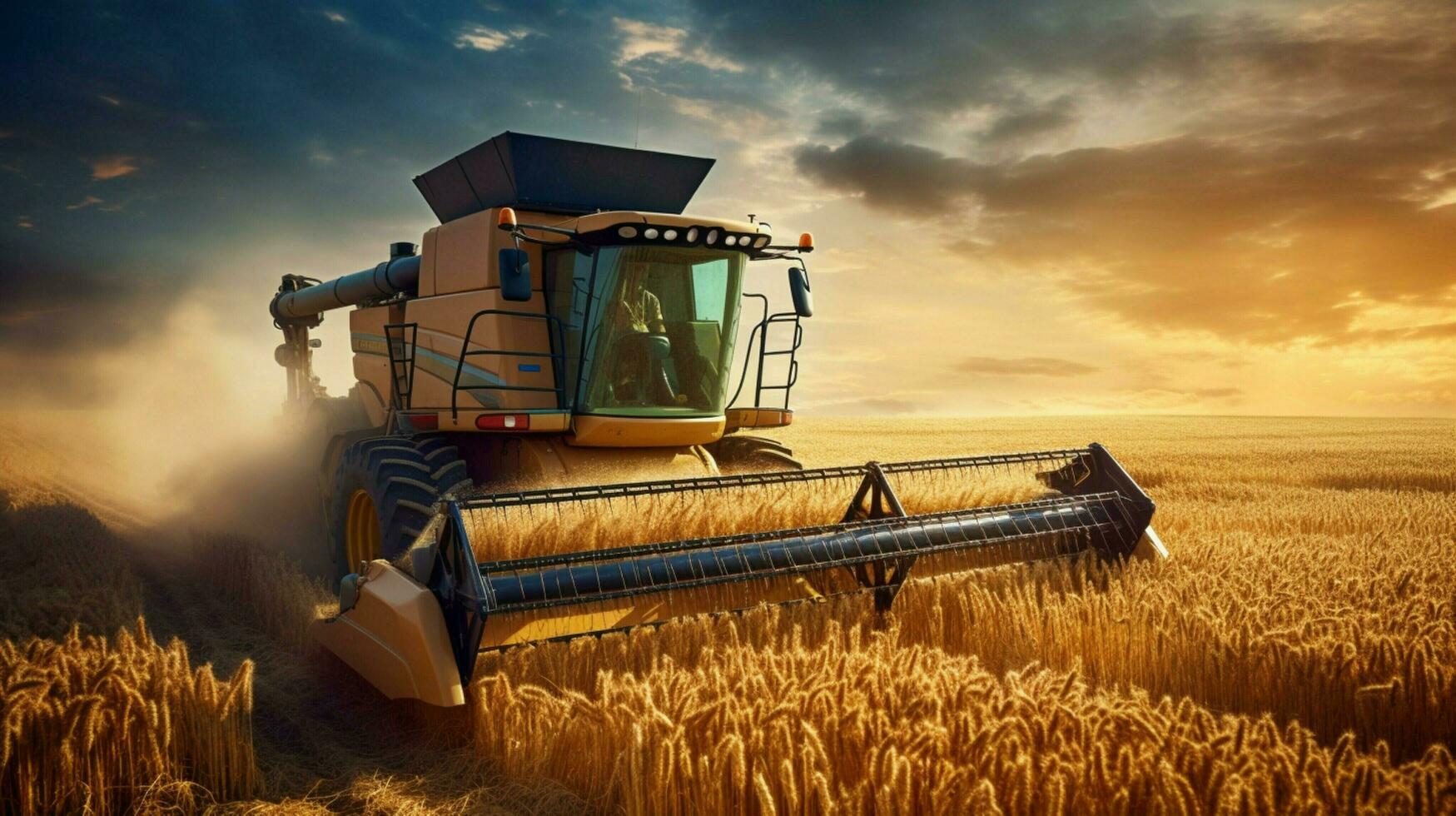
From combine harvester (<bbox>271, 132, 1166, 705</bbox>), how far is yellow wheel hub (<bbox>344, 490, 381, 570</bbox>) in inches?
0.7

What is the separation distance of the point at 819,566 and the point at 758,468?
2.66 meters

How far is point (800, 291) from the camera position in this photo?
6.80 meters

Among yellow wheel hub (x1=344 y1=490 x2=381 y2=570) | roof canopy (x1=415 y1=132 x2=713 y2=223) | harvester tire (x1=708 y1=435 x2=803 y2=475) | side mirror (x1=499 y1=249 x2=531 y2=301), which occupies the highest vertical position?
roof canopy (x1=415 y1=132 x2=713 y2=223)

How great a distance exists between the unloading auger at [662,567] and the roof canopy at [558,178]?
305 centimetres

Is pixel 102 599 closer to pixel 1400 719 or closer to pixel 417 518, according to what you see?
pixel 417 518

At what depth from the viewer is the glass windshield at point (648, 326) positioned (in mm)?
6062

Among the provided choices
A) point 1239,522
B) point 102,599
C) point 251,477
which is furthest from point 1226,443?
point 102,599

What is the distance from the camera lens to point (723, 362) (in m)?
6.65

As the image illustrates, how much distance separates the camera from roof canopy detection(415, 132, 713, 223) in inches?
275

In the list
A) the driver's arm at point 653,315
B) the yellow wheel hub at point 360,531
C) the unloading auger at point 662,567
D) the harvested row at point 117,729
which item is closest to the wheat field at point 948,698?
the harvested row at point 117,729

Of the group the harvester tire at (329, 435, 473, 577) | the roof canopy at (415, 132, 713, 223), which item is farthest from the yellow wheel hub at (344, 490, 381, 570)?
the roof canopy at (415, 132, 713, 223)

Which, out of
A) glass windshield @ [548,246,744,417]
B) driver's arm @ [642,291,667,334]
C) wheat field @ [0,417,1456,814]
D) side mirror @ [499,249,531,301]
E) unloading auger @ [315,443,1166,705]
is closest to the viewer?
wheat field @ [0,417,1456,814]

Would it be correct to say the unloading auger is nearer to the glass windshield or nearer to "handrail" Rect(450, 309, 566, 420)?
the glass windshield

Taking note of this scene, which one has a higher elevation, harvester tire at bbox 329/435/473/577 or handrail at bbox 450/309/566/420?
handrail at bbox 450/309/566/420
